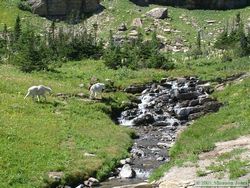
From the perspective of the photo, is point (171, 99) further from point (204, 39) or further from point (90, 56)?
point (204, 39)

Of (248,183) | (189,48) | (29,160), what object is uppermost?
(248,183)

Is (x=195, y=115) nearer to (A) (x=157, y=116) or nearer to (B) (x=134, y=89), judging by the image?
(A) (x=157, y=116)

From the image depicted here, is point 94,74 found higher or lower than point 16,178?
lower

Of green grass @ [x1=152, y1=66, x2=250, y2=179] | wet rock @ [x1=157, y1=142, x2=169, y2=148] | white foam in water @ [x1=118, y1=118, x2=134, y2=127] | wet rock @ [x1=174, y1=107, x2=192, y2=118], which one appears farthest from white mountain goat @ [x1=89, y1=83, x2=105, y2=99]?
wet rock @ [x1=157, y1=142, x2=169, y2=148]

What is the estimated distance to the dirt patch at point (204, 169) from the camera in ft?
84.7

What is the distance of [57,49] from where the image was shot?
8944 centimetres

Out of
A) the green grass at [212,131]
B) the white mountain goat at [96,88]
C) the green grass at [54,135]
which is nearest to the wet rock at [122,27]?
the green grass at [54,135]

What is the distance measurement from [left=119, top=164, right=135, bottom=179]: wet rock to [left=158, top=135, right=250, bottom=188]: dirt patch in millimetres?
3472

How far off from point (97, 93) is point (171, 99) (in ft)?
30.3

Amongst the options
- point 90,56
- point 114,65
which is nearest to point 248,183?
point 114,65

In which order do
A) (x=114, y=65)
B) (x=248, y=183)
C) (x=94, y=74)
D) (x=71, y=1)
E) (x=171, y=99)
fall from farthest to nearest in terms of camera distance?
(x=71, y=1), (x=114, y=65), (x=94, y=74), (x=171, y=99), (x=248, y=183)

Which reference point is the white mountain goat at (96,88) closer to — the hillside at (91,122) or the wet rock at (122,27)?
the hillside at (91,122)

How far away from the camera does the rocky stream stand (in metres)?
33.5

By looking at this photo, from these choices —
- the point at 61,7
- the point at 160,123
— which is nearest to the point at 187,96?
the point at 160,123
